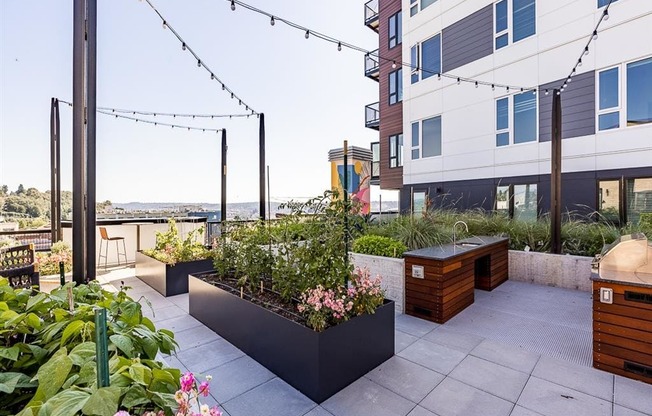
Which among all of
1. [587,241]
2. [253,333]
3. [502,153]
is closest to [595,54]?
[502,153]

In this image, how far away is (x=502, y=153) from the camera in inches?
316

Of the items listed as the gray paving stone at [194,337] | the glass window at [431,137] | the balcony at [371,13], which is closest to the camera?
the gray paving stone at [194,337]

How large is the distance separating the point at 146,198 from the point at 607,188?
15.2 metres

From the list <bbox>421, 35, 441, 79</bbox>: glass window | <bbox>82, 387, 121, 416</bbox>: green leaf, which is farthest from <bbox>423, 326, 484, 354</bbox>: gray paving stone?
<bbox>421, 35, 441, 79</bbox>: glass window

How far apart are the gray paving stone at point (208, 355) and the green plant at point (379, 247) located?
2.36 metres

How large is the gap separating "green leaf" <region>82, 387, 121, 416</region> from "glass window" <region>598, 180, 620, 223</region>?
8.27 metres

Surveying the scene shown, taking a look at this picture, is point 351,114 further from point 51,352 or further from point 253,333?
point 51,352

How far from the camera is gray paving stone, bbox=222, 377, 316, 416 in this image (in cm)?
208

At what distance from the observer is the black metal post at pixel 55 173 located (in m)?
6.07

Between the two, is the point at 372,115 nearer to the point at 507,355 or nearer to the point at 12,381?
the point at 507,355

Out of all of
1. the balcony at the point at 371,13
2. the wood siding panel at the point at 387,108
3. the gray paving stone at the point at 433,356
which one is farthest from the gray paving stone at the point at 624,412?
the balcony at the point at 371,13

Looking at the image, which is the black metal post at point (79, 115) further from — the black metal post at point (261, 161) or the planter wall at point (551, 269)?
the planter wall at point (551, 269)

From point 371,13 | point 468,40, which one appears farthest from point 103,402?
point 371,13

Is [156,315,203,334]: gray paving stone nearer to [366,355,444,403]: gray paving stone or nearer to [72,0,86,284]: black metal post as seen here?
[72,0,86,284]: black metal post
